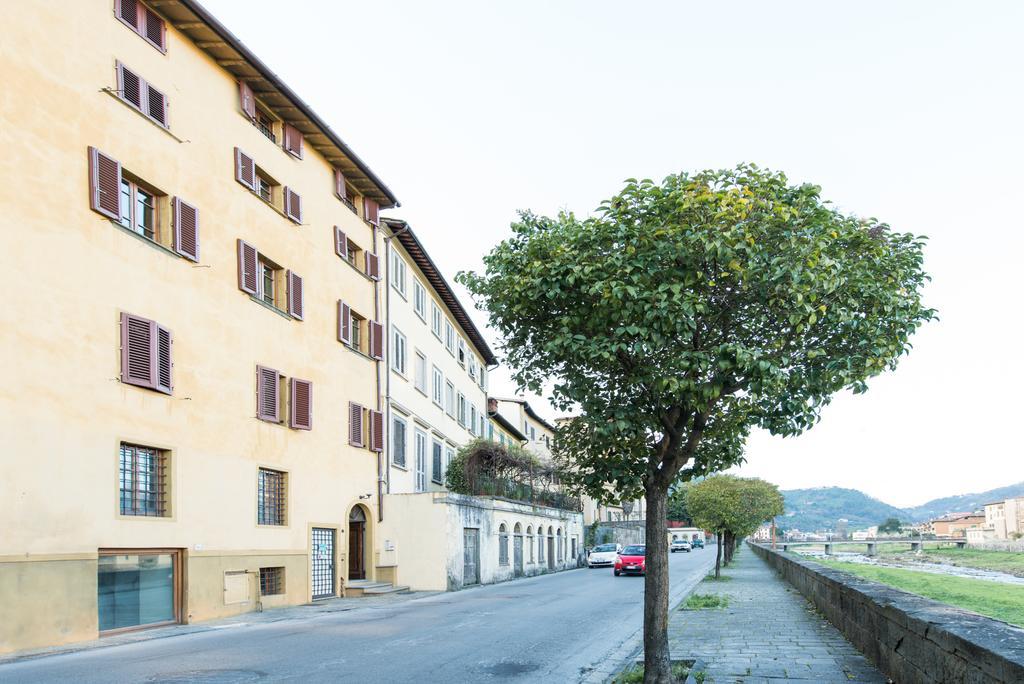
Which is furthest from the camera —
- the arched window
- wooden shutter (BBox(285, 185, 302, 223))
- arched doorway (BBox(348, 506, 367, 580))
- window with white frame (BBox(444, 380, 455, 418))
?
window with white frame (BBox(444, 380, 455, 418))

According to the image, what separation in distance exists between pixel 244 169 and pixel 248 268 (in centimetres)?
245

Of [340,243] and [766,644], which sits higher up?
[340,243]

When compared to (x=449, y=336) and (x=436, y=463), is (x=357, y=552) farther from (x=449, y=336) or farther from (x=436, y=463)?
(x=449, y=336)

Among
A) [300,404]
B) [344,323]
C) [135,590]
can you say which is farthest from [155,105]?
[344,323]

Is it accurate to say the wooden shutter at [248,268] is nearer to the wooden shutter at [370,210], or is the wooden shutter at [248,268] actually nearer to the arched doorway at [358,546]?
the wooden shutter at [370,210]

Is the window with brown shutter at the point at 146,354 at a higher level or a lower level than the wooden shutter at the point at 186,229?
lower

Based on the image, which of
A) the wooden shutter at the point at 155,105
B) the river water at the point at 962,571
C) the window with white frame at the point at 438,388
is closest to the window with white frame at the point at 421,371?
the window with white frame at the point at 438,388

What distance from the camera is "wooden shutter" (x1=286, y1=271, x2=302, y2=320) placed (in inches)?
984

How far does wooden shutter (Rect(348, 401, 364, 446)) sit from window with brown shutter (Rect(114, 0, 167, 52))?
1208cm

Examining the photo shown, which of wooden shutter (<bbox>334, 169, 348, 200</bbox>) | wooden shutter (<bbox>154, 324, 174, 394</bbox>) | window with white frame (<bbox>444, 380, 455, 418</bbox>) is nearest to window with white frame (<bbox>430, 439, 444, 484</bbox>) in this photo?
window with white frame (<bbox>444, 380, 455, 418</bbox>)

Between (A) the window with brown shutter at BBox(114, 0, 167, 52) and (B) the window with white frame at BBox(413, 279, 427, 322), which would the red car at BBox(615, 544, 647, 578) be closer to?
(B) the window with white frame at BBox(413, 279, 427, 322)

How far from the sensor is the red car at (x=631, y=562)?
39.1 meters

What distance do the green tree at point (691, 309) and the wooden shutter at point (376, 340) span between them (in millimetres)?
20184

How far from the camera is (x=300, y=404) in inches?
974
